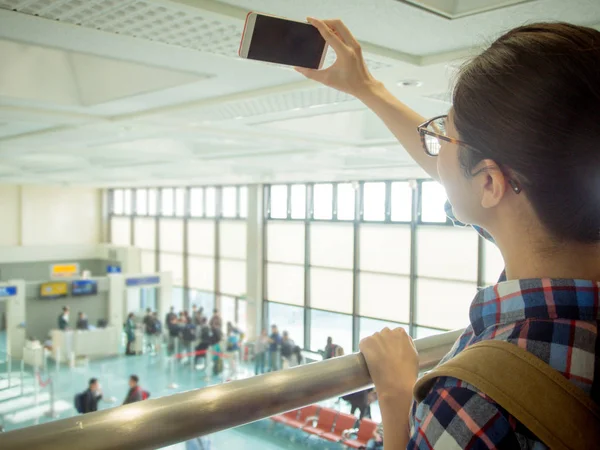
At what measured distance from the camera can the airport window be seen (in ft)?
53.6

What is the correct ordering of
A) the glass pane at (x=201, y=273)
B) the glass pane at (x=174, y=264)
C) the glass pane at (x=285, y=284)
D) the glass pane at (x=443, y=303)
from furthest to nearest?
1. the glass pane at (x=174, y=264)
2. the glass pane at (x=201, y=273)
3. the glass pane at (x=285, y=284)
4. the glass pane at (x=443, y=303)

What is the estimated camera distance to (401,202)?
1377cm

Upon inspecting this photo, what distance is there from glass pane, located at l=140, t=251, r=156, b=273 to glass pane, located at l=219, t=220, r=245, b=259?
4247 mm

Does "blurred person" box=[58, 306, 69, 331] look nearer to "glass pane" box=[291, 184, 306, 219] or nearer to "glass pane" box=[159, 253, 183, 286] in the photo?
"glass pane" box=[159, 253, 183, 286]

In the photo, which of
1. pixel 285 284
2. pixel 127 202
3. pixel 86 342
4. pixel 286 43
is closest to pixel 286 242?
pixel 285 284

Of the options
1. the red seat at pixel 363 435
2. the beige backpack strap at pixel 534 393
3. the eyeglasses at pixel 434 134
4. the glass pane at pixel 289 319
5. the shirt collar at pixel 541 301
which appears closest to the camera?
the beige backpack strap at pixel 534 393

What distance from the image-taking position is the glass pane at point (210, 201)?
61.8 feet

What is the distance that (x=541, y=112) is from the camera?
0.73 m

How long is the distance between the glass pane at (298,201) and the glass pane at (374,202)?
211 cm

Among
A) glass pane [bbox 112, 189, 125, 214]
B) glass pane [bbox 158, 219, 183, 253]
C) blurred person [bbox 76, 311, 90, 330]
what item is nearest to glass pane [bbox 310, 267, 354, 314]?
blurred person [bbox 76, 311, 90, 330]

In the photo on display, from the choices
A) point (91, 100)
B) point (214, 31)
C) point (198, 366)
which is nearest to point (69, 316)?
point (198, 366)

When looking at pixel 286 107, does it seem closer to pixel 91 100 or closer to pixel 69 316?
pixel 91 100

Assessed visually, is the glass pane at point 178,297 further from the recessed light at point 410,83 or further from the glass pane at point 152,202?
the recessed light at point 410,83

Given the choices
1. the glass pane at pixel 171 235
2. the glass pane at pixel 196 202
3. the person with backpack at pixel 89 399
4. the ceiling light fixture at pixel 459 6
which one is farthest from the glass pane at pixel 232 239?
the ceiling light fixture at pixel 459 6
